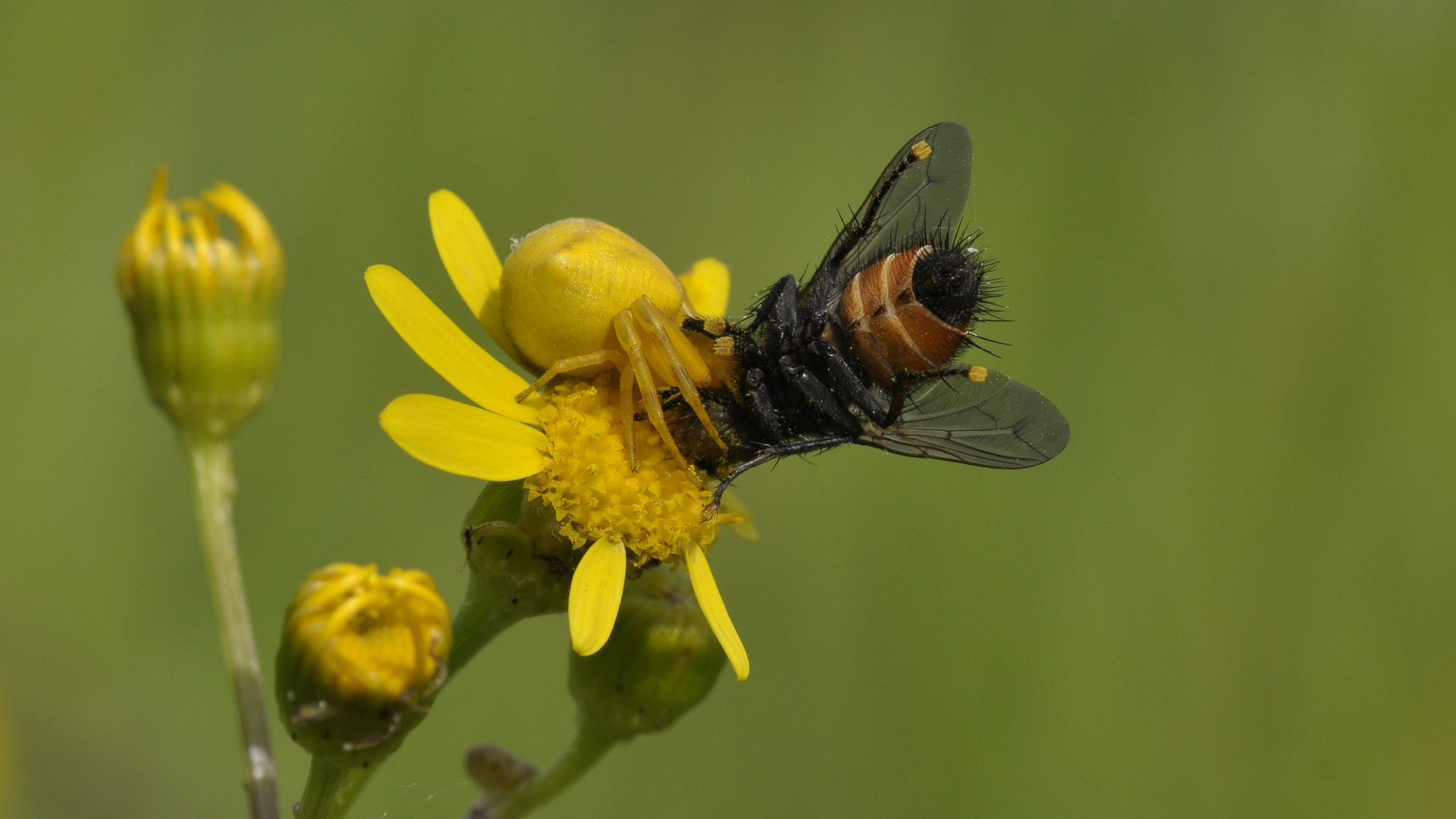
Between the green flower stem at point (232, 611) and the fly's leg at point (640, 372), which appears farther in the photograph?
the fly's leg at point (640, 372)

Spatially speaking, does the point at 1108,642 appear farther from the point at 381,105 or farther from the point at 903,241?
A: the point at 381,105

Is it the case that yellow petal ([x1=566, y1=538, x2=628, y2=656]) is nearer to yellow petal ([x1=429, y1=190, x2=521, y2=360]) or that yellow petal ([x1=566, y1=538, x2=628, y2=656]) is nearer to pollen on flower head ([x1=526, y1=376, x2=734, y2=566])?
pollen on flower head ([x1=526, y1=376, x2=734, y2=566])

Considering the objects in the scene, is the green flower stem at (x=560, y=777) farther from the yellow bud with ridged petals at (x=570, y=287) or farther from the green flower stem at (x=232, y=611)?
the yellow bud with ridged petals at (x=570, y=287)

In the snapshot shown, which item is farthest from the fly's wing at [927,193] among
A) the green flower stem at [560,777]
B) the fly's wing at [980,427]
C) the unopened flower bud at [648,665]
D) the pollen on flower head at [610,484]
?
the green flower stem at [560,777]

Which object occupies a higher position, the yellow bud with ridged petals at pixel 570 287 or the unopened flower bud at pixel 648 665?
the yellow bud with ridged petals at pixel 570 287

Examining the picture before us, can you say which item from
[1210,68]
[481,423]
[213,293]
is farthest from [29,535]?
[1210,68]

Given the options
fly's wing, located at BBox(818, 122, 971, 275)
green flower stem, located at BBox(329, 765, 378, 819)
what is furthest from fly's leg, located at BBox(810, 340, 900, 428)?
green flower stem, located at BBox(329, 765, 378, 819)
